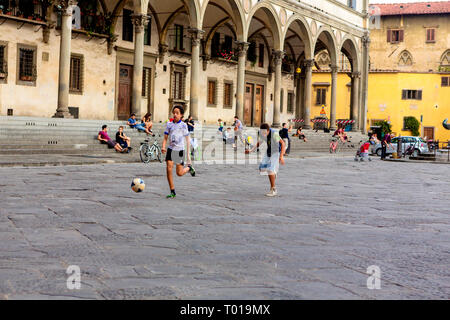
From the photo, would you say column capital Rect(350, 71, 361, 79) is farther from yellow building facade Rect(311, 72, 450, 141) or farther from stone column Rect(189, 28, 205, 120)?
stone column Rect(189, 28, 205, 120)

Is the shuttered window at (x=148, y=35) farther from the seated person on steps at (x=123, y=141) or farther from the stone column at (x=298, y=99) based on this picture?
the stone column at (x=298, y=99)

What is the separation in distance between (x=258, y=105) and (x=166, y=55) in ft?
31.8

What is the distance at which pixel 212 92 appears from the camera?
34750 millimetres

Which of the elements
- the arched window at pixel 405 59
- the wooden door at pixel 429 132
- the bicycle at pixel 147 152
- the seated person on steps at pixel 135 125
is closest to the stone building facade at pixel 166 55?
the seated person on steps at pixel 135 125

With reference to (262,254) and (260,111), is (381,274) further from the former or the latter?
(260,111)

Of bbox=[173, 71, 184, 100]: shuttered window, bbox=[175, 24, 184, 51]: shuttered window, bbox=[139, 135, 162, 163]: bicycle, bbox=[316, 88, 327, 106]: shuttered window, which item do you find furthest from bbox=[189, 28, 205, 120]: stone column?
bbox=[316, 88, 327, 106]: shuttered window

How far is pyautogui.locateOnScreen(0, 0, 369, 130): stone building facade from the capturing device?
2377 cm

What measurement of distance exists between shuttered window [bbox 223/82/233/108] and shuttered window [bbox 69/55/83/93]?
36.8 feet

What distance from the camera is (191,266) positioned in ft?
15.7

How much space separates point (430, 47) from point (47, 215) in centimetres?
5321

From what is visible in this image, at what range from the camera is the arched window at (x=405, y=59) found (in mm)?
56094

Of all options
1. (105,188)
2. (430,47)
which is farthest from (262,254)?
(430,47)

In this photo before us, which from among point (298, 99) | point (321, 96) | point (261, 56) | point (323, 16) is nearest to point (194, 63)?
point (323, 16)

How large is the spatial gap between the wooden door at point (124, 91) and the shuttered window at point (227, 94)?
8.05m
